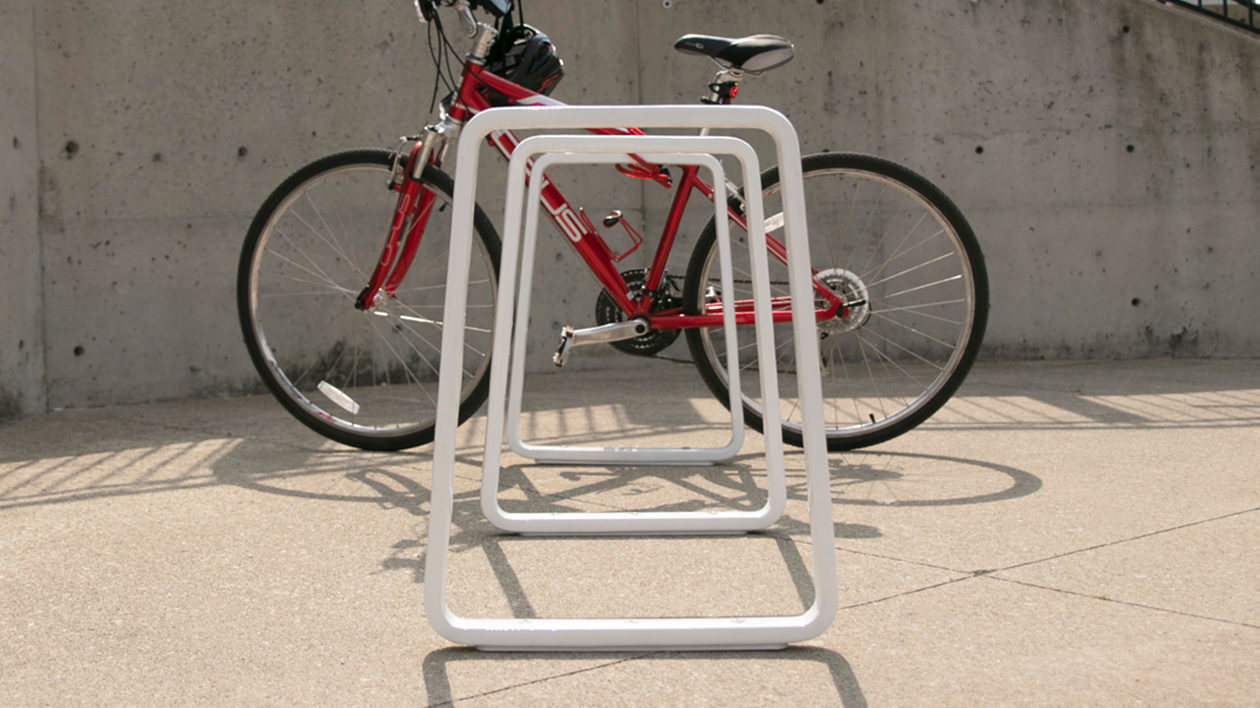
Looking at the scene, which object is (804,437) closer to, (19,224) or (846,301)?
(846,301)

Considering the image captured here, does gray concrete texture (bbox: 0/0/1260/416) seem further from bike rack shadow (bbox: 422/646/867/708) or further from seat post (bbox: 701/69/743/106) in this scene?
bike rack shadow (bbox: 422/646/867/708)

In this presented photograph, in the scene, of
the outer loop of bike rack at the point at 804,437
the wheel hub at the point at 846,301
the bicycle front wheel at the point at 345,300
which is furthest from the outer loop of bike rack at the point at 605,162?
the bicycle front wheel at the point at 345,300

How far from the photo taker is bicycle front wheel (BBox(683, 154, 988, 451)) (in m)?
2.95

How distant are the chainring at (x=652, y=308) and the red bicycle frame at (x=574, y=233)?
17 millimetres

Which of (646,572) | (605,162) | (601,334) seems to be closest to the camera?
(646,572)

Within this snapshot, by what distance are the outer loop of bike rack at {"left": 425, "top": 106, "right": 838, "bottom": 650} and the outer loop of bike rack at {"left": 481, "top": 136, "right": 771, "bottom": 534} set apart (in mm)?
127

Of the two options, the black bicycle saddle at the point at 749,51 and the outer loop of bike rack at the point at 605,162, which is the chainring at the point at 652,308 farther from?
the black bicycle saddle at the point at 749,51

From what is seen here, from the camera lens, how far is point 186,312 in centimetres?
435

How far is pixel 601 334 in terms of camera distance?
115 inches

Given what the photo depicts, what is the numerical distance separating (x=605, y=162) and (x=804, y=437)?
102cm

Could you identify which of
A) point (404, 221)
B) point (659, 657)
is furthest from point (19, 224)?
point (659, 657)

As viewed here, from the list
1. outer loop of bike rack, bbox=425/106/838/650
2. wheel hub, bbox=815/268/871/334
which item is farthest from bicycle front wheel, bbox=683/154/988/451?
outer loop of bike rack, bbox=425/106/838/650

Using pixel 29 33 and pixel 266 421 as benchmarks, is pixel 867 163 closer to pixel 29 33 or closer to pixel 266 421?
pixel 266 421

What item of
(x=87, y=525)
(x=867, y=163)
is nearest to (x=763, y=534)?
(x=867, y=163)
